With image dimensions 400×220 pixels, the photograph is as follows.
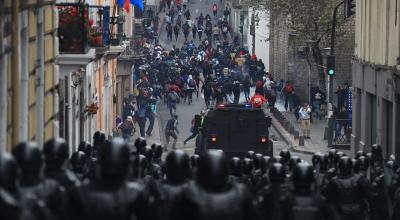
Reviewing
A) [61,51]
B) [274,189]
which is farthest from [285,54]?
[274,189]

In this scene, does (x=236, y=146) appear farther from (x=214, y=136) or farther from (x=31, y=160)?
(x=31, y=160)

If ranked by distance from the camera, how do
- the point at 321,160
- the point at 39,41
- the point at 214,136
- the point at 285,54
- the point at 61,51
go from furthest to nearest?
the point at 285,54
the point at 214,136
the point at 61,51
the point at 39,41
the point at 321,160

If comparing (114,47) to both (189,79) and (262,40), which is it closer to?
(189,79)

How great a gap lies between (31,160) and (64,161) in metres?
1.78

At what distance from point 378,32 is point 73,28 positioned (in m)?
11.3

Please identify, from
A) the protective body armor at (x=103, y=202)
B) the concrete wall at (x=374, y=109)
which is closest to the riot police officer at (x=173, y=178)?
the protective body armor at (x=103, y=202)

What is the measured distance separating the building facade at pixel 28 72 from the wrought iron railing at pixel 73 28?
0.90 metres

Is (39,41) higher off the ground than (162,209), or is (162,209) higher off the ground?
(39,41)

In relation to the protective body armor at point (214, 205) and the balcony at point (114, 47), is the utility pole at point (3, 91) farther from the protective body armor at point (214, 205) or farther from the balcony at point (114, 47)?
the balcony at point (114, 47)

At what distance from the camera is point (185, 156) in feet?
45.4

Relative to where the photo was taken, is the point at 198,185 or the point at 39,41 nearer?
the point at 198,185

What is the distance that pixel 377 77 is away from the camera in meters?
37.2

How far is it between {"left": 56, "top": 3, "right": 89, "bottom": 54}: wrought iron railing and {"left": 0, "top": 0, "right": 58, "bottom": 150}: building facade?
897 mm

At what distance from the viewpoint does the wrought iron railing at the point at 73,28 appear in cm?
2812
